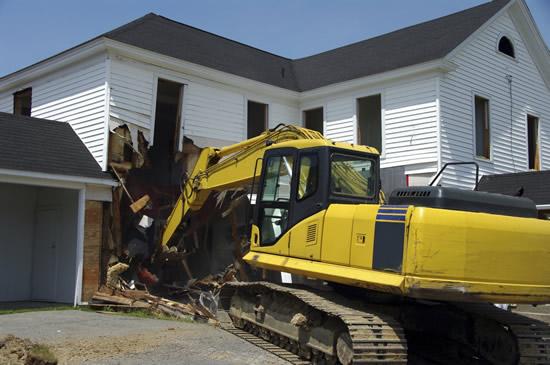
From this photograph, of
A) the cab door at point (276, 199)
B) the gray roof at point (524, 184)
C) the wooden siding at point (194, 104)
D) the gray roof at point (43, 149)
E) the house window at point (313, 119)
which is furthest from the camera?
the house window at point (313, 119)

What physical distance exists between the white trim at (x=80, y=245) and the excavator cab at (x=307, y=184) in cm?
610

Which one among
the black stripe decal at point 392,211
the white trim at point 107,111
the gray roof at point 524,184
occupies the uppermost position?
the white trim at point 107,111

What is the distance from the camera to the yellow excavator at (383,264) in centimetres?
673

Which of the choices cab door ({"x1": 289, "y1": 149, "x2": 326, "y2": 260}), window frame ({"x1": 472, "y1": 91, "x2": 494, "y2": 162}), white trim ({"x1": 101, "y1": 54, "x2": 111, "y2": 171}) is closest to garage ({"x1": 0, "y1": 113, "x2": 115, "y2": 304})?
white trim ({"x1": 101, "y1": 54, "x2": 111, "y2": 171})

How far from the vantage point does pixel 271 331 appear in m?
9.15

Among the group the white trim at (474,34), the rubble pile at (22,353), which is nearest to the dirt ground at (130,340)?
the rubble pile at (22,353)

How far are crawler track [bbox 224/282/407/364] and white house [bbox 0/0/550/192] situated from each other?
7.95 metres

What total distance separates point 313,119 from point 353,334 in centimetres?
1397

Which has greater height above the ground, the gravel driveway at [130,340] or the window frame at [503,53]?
the window frame at [503,53]

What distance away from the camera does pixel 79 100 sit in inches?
618

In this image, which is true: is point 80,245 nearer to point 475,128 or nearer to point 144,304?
point 144,304

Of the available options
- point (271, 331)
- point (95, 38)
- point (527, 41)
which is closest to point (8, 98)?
point (95, 38)

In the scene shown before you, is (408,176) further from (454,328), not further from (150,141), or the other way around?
(454,328)

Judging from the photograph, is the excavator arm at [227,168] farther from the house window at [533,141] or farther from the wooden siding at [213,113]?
the house window at [533,141]
